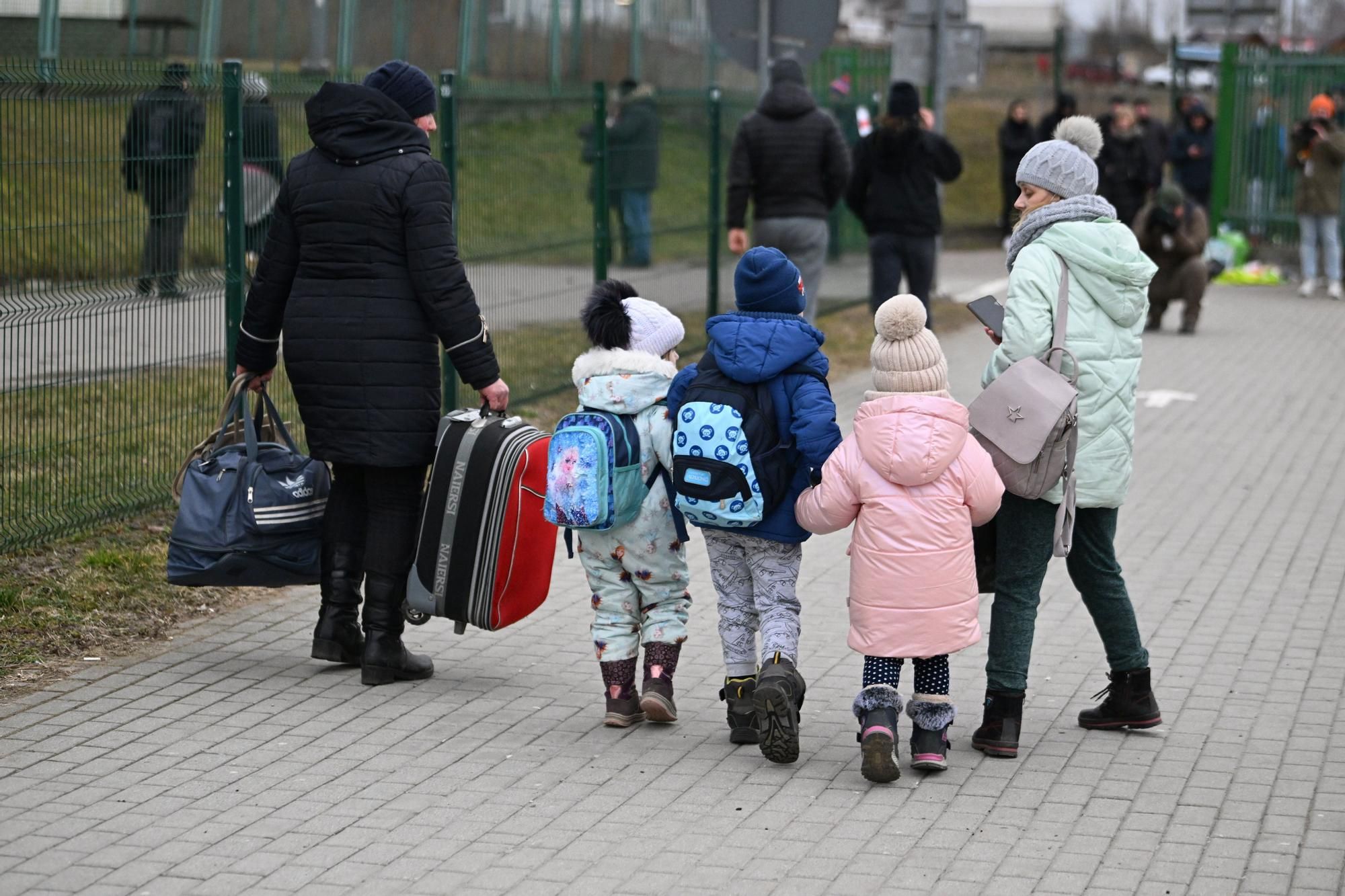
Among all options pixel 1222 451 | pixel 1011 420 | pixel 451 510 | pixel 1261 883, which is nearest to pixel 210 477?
pixel 451 510

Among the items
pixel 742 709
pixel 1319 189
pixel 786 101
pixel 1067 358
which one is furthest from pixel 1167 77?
pixel 742 709

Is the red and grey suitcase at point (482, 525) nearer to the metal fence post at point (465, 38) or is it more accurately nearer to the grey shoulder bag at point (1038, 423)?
the grey shoulder bag at point (1038, 423)

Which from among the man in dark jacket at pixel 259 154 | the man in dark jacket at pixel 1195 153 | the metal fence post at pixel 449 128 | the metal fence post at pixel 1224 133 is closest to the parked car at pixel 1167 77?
the man in dark jacket at pixel 1195 153

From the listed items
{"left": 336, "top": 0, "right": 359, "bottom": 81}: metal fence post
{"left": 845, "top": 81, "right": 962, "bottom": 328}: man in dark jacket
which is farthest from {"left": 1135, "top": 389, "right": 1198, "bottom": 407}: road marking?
{"left": 336, "top": 0, "right": 359, "bottom": 81}: metal fence post

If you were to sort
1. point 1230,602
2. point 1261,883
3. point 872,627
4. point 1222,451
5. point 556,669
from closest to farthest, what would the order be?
1. point 1261,883
2. point 872,627
3. point 556,669
4. point 1230,602
5. point 1222,451

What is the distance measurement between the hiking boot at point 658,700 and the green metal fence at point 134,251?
268 centimetres

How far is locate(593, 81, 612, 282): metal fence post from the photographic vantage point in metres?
10.6

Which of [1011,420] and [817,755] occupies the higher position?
[1011,420]

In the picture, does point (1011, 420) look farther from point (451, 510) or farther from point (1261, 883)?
point (451, 510)

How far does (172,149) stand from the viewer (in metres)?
7.31

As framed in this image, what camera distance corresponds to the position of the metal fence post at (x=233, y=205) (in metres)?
7.65

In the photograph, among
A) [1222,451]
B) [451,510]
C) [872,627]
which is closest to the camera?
[872,627]

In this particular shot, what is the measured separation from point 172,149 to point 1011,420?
12.6 ft

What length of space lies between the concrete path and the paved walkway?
3.71 feet
